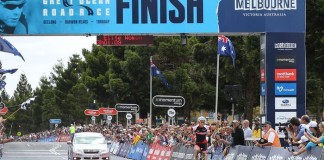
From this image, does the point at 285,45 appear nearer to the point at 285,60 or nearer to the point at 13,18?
the point at 285,60

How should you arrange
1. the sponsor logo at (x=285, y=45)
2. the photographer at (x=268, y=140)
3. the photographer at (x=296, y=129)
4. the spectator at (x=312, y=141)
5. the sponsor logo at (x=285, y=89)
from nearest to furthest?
1. the spectator at (x=312, y=141)
2. the photographer at (x=296, y=129)
3. the photographer at (x=268, y=140)
4. the sponsor logo at (x=285, y=89)
5. the sponsor logo at (x=285, y=45)

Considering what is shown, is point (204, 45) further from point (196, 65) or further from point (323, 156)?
point (323, 156)

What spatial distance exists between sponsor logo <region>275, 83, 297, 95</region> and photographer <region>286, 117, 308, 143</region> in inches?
401

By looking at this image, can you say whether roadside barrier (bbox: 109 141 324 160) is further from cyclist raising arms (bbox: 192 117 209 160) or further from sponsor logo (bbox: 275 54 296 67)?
sponsor logo (bbox: 275 54 296 67)

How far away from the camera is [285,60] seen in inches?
1209

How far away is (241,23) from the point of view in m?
31.6

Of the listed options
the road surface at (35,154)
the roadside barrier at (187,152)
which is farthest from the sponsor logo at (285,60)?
the road surface at (35,154)

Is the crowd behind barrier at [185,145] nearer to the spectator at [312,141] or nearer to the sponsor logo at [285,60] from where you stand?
the spectator at [312,141]

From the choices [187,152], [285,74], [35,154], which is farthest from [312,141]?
[35,154]

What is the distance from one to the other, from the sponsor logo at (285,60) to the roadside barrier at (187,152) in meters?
4.85

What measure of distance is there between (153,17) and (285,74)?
223 inches

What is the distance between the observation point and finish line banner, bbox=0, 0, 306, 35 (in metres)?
31.3

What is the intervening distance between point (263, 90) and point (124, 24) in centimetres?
607

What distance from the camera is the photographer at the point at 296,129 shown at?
19906 mm
